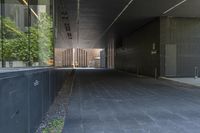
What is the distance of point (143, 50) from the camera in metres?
21.2

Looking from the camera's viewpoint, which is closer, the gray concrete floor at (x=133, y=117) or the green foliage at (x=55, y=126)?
the green foliage at (x=55, y=126)

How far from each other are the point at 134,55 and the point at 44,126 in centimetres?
2032

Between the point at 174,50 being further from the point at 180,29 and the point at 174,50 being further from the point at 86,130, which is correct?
the point at 86,130

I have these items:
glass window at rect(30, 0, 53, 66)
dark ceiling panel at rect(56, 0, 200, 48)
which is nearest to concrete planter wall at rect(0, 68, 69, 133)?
glass window at rect(30, 0, 53, 66)

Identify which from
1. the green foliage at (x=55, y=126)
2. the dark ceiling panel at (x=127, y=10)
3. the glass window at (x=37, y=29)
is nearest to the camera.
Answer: the green foliage at (x=55, y=126)

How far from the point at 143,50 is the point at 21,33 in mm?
17455

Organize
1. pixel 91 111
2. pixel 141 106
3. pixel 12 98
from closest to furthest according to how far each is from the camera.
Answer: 1. pixel 12 98
2. pixel 91 111
3. pixel 141 106

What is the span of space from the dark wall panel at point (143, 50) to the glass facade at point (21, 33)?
42.5 feet

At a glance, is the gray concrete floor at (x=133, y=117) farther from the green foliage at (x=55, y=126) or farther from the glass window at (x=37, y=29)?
the glass window at (x=37, y=29)

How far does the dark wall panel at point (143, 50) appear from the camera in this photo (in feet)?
59.7

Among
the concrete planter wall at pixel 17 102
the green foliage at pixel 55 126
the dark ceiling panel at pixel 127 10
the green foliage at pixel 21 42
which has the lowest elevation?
the green foliage at pixel 55 126

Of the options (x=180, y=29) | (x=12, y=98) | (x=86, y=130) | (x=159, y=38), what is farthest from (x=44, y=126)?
(x=180, y=29)

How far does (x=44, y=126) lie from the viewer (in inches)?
189

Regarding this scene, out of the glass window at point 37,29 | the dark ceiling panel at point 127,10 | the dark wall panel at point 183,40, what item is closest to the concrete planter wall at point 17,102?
the glass window at point 37,29
